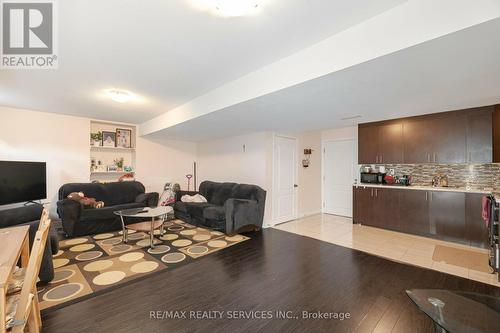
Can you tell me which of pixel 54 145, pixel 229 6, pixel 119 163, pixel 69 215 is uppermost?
pixel 229 6

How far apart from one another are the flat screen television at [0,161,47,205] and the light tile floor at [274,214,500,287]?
469 cm

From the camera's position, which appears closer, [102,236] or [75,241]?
[75,241]

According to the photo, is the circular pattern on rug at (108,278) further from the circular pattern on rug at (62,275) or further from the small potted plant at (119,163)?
the small potted plant at (119,163)

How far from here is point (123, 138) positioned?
5.55 meters

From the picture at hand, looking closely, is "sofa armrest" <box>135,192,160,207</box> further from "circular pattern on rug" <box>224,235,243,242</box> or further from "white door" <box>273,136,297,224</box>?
"white door" <box>273,136,297,224</box>

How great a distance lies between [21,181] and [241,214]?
3.88 meters

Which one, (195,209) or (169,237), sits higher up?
(195,209)

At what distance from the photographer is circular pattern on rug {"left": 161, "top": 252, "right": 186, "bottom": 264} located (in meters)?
2.92

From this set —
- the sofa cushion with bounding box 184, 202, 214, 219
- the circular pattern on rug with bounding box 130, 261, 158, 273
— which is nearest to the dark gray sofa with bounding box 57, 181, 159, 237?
the sofa cushion with bounding box 184, 202, 214, 219

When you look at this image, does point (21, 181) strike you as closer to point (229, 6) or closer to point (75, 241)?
point (75, 241)

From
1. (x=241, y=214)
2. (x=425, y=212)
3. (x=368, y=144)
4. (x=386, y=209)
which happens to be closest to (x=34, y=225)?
(x=241, y=214)

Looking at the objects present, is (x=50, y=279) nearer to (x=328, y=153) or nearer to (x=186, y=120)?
(x=186, y=120)

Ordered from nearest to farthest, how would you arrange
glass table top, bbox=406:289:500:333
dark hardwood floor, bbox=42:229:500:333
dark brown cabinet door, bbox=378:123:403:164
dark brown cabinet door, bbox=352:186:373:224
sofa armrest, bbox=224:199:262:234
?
glass table top, bbox=406:289:500:333, dark hardwood floor, bbox=42:229:500:333, sofa armrest, bbox=224:199:262:234, dark brown cabinet door, bbox=378:123:403:164, dark brown cabinet door, bbox=352:186:373:224

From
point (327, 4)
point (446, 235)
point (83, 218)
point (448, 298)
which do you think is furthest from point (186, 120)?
point (446, 235)
